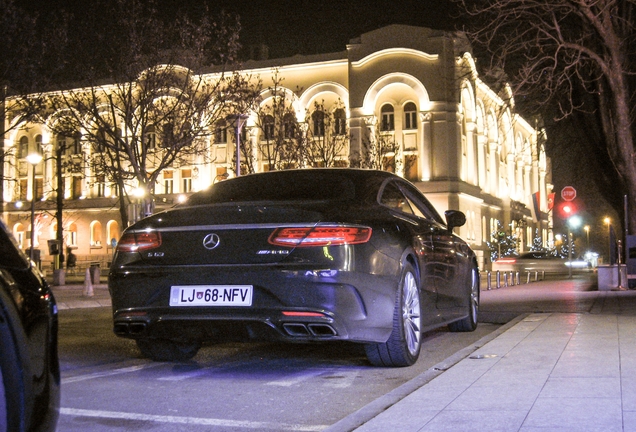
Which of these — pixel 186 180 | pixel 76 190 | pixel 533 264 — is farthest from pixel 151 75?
pixel 76 190

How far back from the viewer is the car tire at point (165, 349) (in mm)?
7441

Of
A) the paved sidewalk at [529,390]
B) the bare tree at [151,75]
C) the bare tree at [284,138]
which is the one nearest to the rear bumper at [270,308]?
the paved sidewalk at [529,390]

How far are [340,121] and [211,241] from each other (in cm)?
6168

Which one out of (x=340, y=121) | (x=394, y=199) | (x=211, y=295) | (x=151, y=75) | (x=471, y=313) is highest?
(x=340, y=121)

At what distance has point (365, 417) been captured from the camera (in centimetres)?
481

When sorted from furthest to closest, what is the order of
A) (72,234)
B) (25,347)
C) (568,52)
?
(72,234), (568,52), (25,347)

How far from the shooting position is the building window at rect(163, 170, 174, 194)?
75000mm

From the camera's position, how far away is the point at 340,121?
67.4m

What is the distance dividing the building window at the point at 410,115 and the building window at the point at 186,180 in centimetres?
1878

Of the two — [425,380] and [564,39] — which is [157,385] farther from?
[564,39]

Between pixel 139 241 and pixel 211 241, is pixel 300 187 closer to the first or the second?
pixel 211 241

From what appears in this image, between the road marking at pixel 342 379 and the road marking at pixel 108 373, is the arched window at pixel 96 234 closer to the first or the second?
the road marking at pixel 108 373

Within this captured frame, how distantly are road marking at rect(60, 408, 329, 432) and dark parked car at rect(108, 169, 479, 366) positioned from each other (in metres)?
1.02

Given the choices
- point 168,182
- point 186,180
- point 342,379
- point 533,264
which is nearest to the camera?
point 342,379
